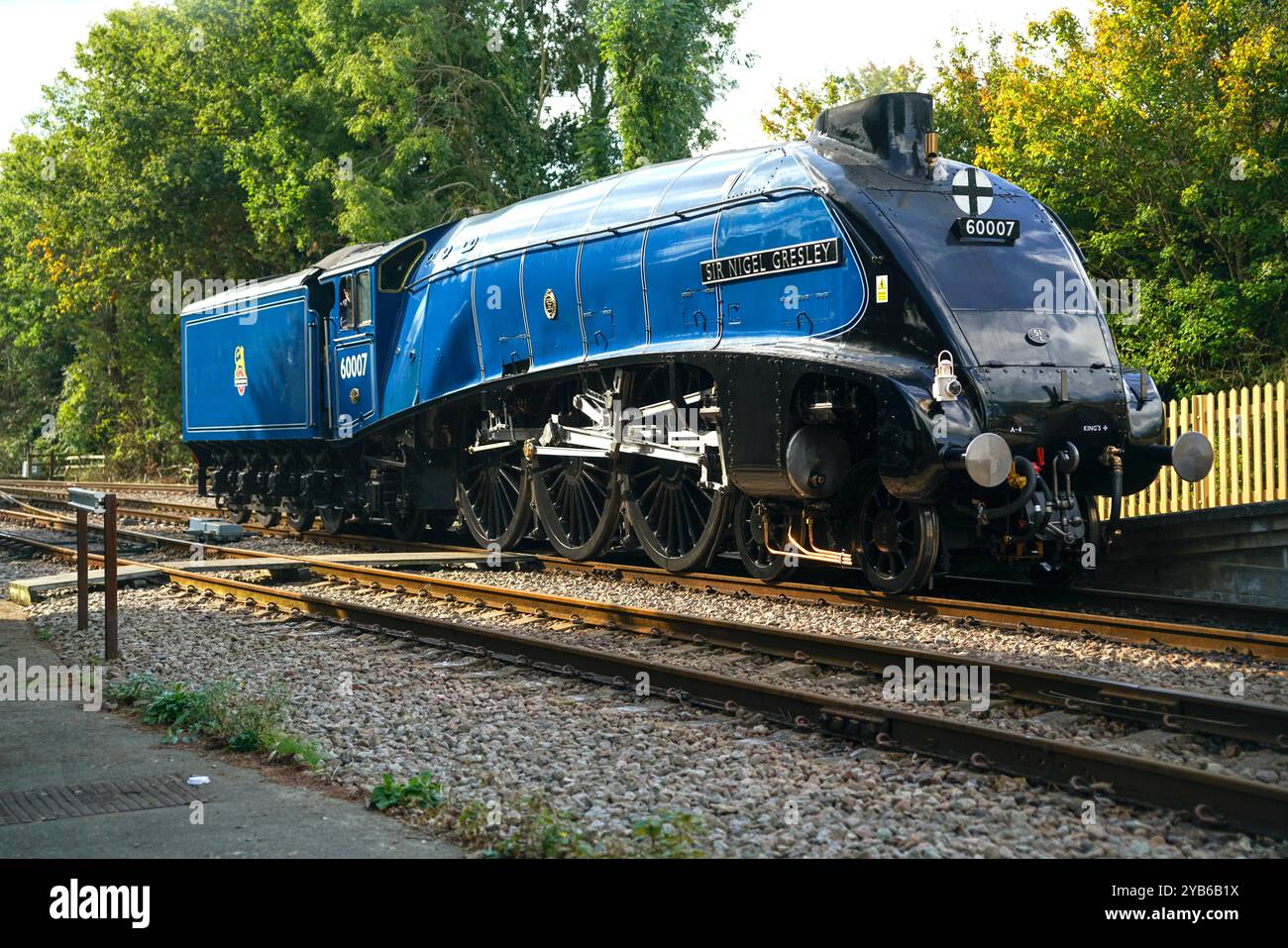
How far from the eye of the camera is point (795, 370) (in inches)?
393

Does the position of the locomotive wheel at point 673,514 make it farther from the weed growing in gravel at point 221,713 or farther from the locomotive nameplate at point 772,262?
the weed growing in gravel at point 221,713

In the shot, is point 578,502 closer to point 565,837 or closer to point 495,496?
point 495,496

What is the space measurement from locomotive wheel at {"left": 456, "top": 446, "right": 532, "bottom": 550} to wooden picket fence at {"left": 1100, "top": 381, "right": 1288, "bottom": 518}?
642cm

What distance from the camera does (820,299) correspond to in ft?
33.3

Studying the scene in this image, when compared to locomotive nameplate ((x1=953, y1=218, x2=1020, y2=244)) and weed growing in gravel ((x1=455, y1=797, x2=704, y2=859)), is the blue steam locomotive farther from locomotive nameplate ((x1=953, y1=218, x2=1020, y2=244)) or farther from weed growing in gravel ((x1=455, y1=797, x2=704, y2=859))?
weed growing in gravel ((x1=455, y1=797, x2=704, y2=859))

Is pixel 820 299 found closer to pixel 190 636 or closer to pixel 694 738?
pixel 694 738

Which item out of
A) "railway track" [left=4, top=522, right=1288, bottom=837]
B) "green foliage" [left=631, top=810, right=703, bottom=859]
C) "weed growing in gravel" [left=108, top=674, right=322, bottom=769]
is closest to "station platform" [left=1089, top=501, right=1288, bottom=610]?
"railway track" [left=4, top=522, right=1288, bottom=837]

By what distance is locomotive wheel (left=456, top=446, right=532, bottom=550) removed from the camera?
1462 centimetres

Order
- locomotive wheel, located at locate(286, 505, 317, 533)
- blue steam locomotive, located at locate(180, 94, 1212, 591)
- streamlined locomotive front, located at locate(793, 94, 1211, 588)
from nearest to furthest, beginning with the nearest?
streamlined locomotive front, located at locate(793, 94, 1211, 588), blue steam locomotive, located at locate(180, 94, 1212, 591), locomotive wheel, located at locate(286, 505, 317, 533)

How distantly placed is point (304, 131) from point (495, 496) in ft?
65.6

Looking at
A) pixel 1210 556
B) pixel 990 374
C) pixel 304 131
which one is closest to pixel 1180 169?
pixel 1210 556

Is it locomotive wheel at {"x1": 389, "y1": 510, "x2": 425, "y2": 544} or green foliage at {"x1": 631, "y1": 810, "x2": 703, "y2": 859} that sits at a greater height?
locomotive wheel at {"x1": 389, "y1": 510, "x2": 425, "y2": 544}

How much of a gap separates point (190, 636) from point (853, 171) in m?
6.60
